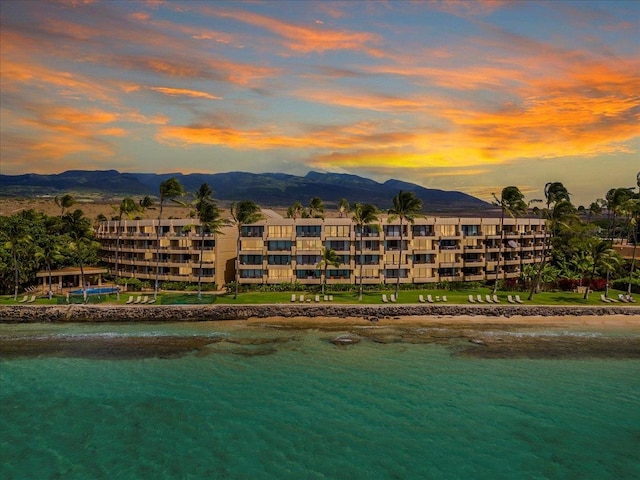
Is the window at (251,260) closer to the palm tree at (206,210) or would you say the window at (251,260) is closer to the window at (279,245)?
the window at (279,245)

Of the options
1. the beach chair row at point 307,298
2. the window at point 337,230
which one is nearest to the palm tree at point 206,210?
the beach chair row at point 307,298

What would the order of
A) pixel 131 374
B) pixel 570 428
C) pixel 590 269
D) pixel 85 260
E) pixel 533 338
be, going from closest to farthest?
pixel 570 428 < pixel 131 374 < pixel 533 338 < pixel 590 269 < pixel 85 260

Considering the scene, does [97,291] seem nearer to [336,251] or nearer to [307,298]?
[307,298]

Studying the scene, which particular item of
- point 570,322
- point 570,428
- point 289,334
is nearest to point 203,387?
point 289,334

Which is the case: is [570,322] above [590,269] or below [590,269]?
below

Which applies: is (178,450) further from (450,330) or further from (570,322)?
(570,322)

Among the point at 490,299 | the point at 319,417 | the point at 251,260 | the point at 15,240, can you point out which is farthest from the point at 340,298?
the point at 15,240

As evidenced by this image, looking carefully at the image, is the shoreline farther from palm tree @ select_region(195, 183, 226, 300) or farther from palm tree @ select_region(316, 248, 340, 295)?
palm tree @ select_region(316, 248, 340, 295)
